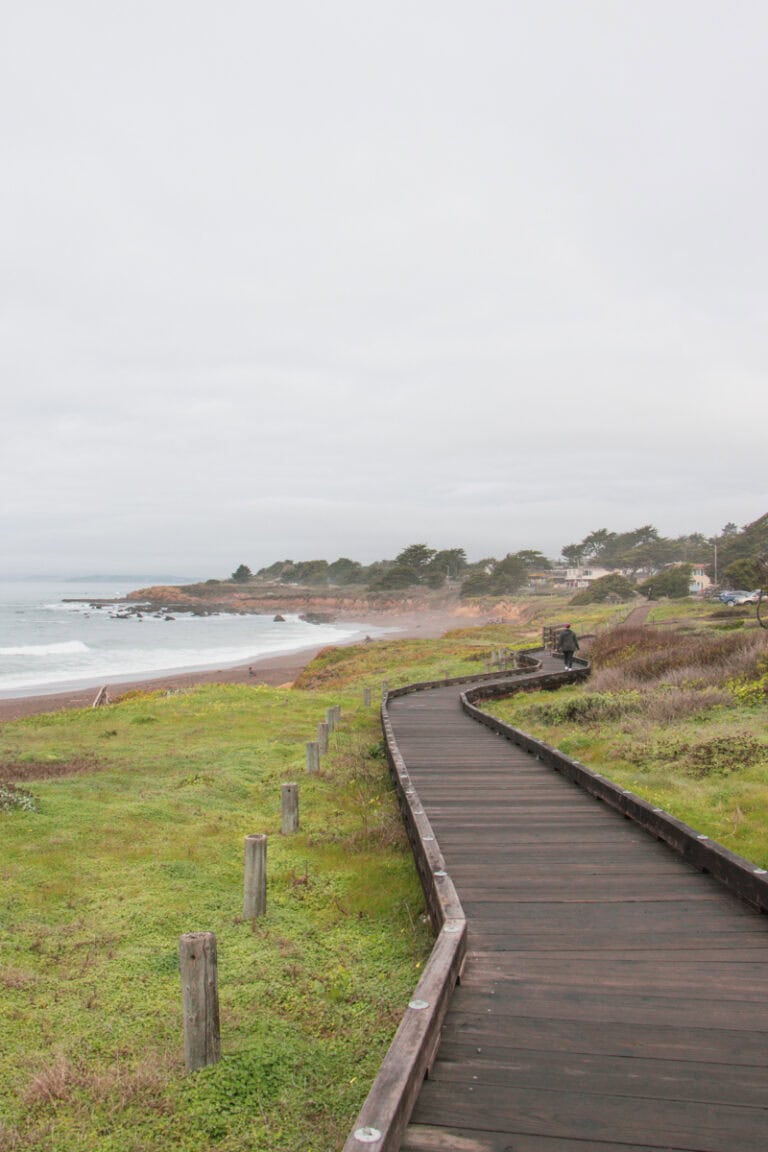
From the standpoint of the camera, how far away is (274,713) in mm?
22938

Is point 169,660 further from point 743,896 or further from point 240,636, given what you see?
point 743,896

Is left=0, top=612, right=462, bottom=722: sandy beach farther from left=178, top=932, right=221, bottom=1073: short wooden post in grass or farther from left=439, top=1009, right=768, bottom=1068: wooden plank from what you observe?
left=439, top=1009, right=768, bottom=1068: wooden plank

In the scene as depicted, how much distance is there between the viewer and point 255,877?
25.2 ft

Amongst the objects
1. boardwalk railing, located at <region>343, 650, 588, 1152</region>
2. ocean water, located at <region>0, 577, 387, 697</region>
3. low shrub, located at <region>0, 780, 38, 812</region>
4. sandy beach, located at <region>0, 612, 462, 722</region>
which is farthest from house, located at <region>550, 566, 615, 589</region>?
boardwalk railing, located at <region>343, 650, 588, 1152</region>

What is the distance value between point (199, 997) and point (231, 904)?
Result: 3191 mm

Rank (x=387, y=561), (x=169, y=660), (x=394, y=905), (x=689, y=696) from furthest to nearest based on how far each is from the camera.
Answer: (x=387, y=561) → (x=169, y=660) → (x=689, y=696) → (x=394, y=905)

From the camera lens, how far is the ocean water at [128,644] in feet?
165

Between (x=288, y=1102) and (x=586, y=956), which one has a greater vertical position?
(x=586, y=956)

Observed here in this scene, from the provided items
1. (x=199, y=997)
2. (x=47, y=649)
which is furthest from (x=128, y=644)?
(x=199, y=997)

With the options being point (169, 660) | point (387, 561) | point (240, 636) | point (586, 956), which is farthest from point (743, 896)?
point (387, 561)

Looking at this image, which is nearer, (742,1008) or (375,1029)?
(742,1008)

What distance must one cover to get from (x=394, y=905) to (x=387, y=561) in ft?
628

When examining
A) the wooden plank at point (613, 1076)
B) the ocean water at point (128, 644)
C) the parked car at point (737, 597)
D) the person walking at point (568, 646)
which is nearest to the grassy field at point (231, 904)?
the wooden plank at point (613, 1076)

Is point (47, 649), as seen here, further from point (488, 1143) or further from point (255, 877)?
point (488, 1143)
